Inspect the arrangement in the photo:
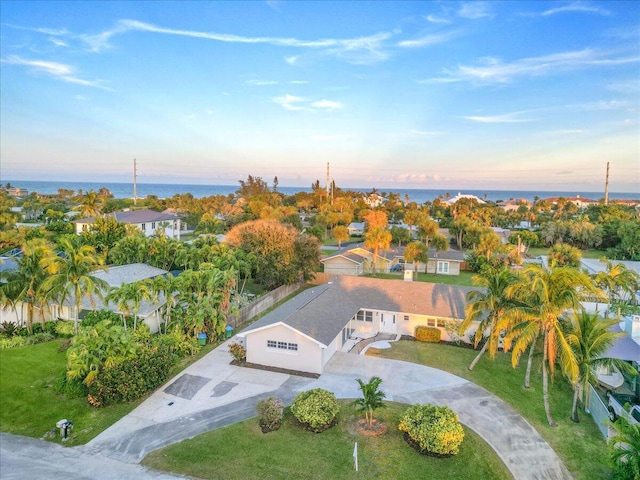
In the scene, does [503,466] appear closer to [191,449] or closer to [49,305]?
[191,449]

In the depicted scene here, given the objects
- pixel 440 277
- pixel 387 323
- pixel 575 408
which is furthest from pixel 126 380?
pixel 440 277

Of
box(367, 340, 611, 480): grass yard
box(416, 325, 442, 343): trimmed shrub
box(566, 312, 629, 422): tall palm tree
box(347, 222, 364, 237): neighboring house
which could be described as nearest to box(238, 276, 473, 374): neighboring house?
box(416, 325, 442, 343): trimmed shrub

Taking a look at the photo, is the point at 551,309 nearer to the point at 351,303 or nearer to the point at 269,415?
the point at 269,415

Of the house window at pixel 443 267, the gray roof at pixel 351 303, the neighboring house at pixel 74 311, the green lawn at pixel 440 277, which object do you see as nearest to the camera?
the gray roof at pixel 351 303

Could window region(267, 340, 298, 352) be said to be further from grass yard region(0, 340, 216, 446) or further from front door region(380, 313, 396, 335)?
front door region(380, 313, 396, 335)

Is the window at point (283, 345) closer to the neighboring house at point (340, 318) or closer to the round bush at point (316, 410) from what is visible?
the neighboring house at point (340, 318)

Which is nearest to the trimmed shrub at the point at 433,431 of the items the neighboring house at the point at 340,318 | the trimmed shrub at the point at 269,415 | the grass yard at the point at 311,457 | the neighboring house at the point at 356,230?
the grass yard at the point at 311,457
